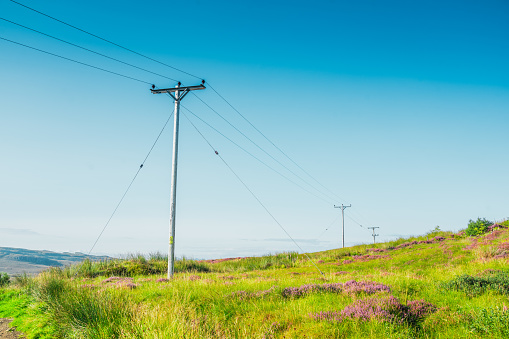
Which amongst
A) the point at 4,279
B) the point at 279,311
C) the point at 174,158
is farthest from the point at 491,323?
the point at 4,279

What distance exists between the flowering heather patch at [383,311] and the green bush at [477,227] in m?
34.2

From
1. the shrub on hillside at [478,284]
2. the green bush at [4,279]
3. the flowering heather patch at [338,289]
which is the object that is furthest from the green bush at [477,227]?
the green bush at [4,279]

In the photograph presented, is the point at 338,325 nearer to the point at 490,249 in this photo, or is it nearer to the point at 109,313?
the point at 109,313

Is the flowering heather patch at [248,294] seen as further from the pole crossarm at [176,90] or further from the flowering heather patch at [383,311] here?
the pole crossarm at [176,90]

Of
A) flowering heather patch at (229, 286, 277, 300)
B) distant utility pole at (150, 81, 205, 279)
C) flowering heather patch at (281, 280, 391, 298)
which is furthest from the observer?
distant utility pole at (150, 81, 205, 279)

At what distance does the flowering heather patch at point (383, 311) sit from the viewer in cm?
750

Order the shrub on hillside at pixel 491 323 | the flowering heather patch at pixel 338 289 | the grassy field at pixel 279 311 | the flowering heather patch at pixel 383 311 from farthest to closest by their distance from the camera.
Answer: the flowering heather patch at pixel 338 289 → the flowering heather patch at pixel 383 311 → the grassy field at pixel 279 311 → the shrub on hillside at pixel 491 323

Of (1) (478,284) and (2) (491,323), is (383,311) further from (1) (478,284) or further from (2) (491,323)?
(1) (478,284)

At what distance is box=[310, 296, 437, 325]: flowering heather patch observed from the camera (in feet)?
24.6

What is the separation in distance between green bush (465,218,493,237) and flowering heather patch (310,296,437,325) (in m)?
34.2

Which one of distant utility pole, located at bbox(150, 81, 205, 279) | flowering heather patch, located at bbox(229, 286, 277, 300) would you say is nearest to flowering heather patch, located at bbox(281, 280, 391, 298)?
flowering heather patch, located at bbox(229, 286, 277, 300)

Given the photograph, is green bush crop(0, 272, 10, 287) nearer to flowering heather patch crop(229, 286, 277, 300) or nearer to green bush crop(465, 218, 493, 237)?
flowering heather patch crop(229, 286, 277, 300)

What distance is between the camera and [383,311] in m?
7.66

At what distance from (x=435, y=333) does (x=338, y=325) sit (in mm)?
2076
